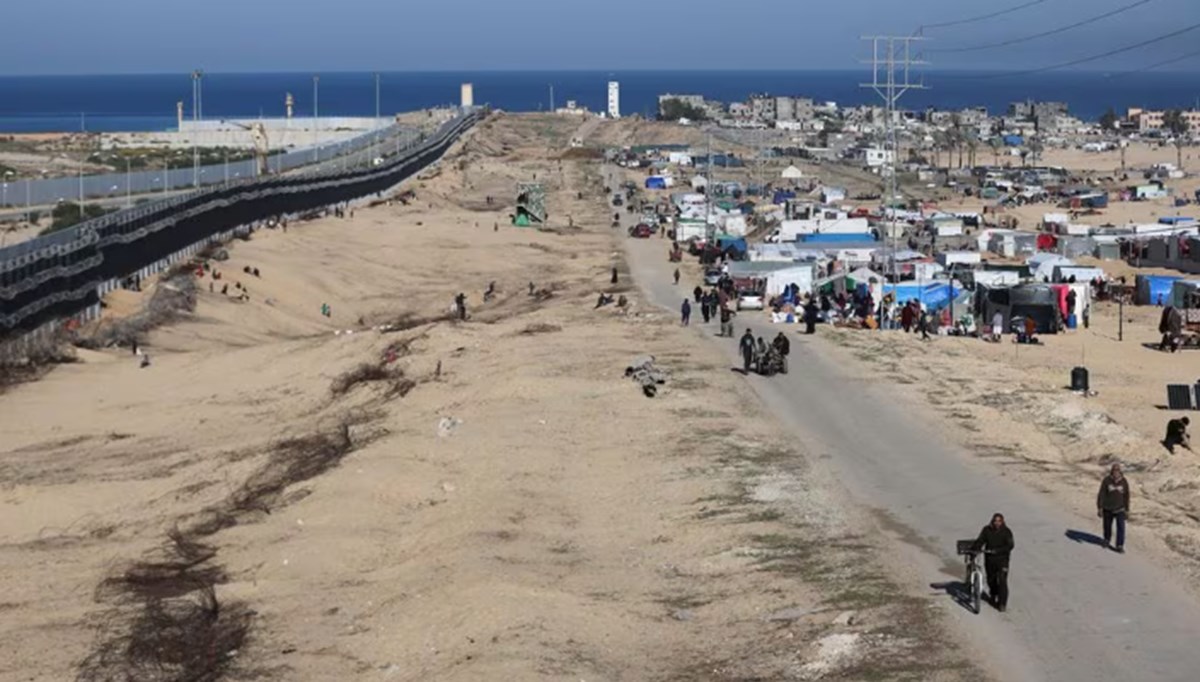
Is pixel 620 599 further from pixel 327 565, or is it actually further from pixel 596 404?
pixel 596 404

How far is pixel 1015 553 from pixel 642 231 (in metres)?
50.0

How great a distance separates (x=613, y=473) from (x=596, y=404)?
4.64 metres

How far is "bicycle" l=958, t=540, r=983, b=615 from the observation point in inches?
629

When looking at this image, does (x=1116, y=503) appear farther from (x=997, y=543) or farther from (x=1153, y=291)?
(x=1153, y=291)

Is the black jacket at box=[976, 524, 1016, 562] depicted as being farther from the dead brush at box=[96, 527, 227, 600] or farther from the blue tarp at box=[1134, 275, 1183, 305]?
the blue tarp at box=[1134, 275, 1183, 305]

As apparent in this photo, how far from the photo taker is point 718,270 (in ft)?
158

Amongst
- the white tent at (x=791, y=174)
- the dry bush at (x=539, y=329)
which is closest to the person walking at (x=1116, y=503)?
the dry bush at (x=539, y=329)

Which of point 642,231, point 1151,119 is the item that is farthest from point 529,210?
point 1151,119

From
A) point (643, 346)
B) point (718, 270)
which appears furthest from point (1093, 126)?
point (643, 346)

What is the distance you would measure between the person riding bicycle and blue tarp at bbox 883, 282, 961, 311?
24220 mm

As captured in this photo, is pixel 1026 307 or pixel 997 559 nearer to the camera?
pixel 997 559

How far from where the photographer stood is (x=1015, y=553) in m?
18.1

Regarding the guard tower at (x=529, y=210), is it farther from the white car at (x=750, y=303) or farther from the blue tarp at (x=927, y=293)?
the blue tarp at (x=927, y=293)

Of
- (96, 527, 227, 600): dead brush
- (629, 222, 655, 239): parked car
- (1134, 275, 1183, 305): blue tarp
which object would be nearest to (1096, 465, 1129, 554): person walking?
(96, 527, 227, 600): dead brush
